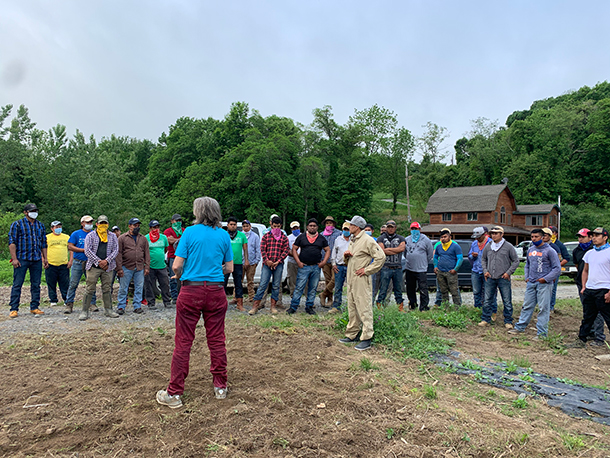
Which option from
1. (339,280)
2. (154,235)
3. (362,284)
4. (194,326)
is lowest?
(339,280)

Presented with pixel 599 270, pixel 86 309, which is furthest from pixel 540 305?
pixel 86 309

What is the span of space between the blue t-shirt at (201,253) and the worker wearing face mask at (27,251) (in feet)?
17.7

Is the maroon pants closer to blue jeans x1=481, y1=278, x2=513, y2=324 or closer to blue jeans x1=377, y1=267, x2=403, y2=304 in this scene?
blue jeans x1=377, y1=267, x2=403, y2=304

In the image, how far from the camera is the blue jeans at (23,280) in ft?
25.7

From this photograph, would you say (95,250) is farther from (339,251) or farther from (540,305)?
(540,305)

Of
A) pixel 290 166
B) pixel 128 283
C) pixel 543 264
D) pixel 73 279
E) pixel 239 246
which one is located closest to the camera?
pixel 543 264

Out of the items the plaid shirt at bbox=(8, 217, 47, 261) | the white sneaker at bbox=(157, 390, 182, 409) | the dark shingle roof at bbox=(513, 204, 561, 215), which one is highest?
the dark shingle roof at bbox=(513, 204, 561, 215)

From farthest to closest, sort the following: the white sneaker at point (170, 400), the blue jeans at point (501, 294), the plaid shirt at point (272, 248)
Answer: the plaid shirt at point (272, 248)
the blue jeans at point (501, 294)
the white sneaker at point (170, 400)

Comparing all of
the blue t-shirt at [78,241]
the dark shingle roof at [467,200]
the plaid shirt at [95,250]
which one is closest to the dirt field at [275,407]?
the plaid shirt at [95,250]

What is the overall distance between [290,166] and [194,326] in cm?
3494

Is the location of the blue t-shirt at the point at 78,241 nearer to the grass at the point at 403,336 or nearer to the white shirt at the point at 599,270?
the grass at the point at 403,336

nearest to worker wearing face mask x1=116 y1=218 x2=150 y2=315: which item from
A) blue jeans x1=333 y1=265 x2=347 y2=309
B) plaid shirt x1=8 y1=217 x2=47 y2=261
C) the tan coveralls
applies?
plaid shirt x1=8 y1=217 x2=47 y2=261

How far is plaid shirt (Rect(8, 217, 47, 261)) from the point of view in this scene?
782cm

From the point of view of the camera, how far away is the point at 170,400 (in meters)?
3.94
